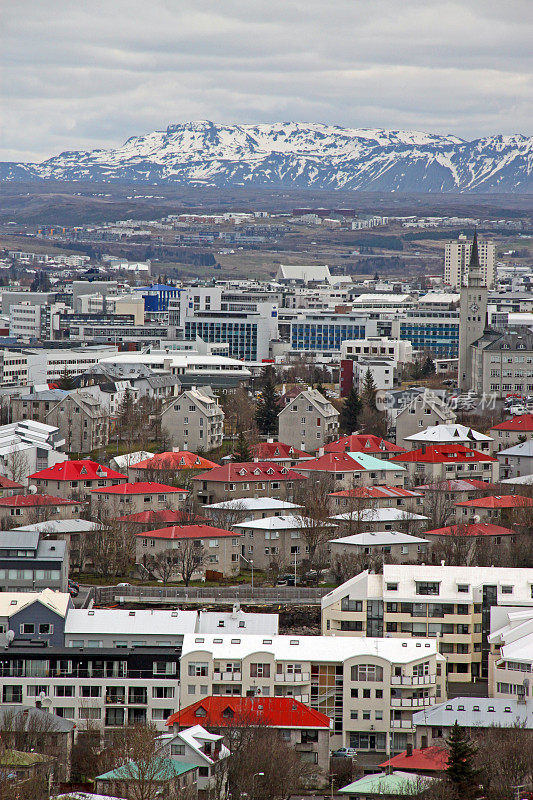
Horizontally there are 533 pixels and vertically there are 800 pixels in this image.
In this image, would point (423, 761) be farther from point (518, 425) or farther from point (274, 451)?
point (518, 425)

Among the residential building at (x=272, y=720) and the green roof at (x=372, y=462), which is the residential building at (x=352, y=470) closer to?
the green roof at (x=372, y=462)

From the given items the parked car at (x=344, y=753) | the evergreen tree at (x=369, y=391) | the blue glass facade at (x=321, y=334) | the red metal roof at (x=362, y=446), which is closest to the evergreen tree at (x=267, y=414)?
the evergreen tree at (x=369, y=391)

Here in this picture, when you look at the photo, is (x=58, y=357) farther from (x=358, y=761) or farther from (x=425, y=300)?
(x=358, y=761)

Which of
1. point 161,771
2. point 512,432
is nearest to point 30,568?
point 161,771

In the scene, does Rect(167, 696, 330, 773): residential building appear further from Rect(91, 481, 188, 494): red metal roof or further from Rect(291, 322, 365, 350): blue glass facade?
Rect(291, 322, 365, 350): blue glass facade

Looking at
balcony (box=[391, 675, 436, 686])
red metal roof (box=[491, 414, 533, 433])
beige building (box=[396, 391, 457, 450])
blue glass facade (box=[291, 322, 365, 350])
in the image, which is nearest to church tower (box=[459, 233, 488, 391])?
blue glass facade (box=[291, 322, 365, 350])
